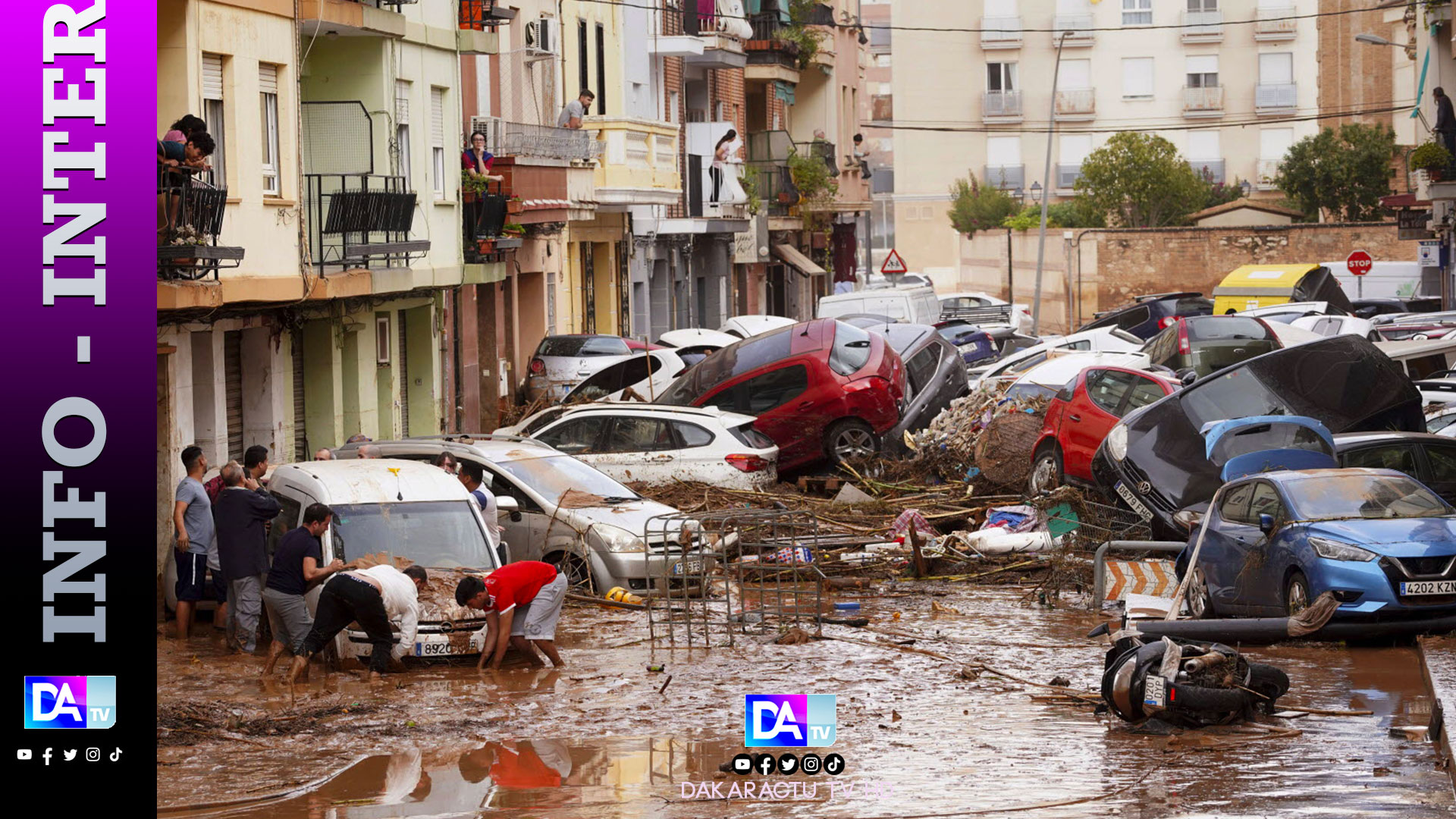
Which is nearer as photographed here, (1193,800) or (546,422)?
(1193,800)

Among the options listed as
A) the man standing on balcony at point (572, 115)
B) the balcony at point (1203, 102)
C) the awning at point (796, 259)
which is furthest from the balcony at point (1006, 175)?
the man standing on balcony at point (572, 115)

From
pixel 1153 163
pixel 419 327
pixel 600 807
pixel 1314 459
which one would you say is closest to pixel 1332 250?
pixel 1153 163

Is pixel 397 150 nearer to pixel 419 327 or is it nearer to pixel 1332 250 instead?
pixel 419 327

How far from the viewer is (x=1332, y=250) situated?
213 feet

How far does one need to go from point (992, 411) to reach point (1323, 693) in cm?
1124

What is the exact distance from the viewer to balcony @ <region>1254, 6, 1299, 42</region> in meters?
87.1

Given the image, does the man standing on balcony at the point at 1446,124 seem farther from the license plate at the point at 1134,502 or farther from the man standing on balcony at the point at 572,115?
the license plate at the point at 1134,502

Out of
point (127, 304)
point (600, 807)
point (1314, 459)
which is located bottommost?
point (600, 807)

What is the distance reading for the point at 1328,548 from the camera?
14984 millimetres

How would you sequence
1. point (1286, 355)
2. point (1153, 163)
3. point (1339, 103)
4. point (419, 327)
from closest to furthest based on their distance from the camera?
point (1286, 355)
point (419, 327)
point (1153, 163)
point (1339, 103)

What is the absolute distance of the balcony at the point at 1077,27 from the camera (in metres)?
87.8

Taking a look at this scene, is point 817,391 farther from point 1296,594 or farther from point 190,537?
point 1296,594

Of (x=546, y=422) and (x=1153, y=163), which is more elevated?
(x=1153, y=163)

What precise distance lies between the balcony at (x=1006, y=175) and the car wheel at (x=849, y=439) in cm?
6485
